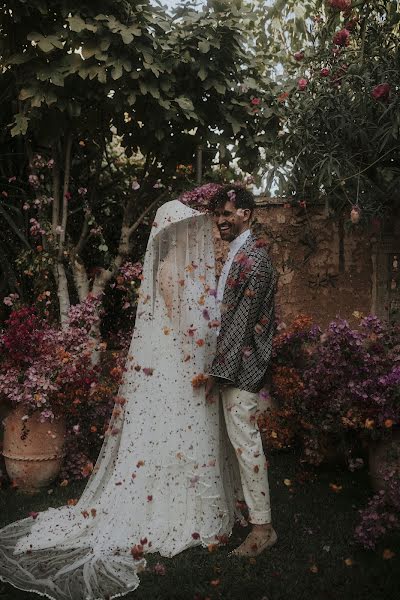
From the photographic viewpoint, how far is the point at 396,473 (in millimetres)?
3324

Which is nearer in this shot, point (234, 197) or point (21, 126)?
point (234, 197)

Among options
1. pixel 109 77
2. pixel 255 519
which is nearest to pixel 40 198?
pixel 109 77

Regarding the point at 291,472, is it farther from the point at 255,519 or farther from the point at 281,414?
the point at 255,519

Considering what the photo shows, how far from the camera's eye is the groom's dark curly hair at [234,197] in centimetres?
328

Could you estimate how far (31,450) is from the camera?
13.9ft

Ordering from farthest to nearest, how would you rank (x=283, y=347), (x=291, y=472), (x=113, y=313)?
(x=113, y=313) < (x=283, y=347) < (x=291, y=472)

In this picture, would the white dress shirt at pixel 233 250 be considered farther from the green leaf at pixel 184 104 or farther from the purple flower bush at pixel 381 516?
the green leaf at pixel 184 104

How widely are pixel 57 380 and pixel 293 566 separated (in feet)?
6.29

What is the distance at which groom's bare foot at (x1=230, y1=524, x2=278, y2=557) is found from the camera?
3125 mm

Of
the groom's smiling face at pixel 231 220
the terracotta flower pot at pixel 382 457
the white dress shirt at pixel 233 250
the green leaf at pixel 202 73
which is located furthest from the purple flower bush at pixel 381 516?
the green leaf at pixel 202 73

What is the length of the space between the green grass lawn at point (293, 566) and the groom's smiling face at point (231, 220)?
158 cm

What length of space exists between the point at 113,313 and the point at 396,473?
3757mm

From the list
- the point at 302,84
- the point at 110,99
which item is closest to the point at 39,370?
the point at 110,99

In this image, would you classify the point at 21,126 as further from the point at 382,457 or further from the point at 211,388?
the point at 382,457
